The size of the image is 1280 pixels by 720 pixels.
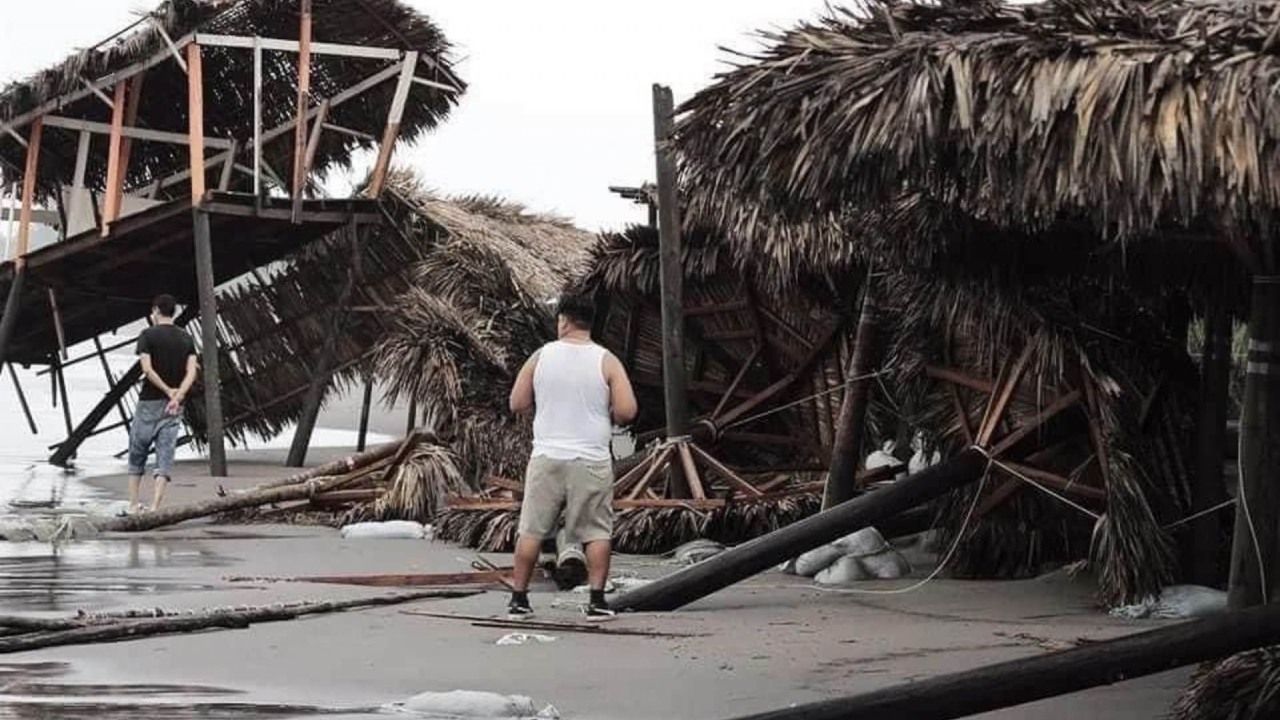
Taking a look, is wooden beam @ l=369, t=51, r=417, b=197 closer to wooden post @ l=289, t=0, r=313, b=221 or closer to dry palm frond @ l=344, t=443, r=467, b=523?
wooden post @ l=289, t=0, r=313, b=221

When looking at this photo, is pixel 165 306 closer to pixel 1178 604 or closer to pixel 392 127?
pixel 392 127

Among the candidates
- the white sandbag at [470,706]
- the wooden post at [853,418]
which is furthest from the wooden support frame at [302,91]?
the white sandbag at [470,706]

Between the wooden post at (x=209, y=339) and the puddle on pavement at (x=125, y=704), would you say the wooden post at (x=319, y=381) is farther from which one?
the puddle on pavement at (x=125, y=704)

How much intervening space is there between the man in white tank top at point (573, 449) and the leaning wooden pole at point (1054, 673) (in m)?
3.75

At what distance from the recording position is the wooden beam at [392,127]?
64.8 feet

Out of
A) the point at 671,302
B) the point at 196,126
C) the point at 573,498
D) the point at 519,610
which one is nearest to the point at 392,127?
the point at 196,126

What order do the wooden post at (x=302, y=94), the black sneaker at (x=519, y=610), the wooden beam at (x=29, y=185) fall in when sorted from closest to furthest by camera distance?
the black sneaker at (x=519, y=610) < the wooden post at (x=302, y=94) < the wooden beam at (x=29, y=185)

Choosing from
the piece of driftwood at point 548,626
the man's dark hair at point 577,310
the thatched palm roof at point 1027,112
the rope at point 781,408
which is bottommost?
the piece of driftwood at point 548,626

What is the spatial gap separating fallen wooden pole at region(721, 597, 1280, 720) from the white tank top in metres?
3.83

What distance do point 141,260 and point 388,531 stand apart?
872 cm

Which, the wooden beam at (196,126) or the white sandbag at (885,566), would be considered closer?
the white sandbag at (885,566)

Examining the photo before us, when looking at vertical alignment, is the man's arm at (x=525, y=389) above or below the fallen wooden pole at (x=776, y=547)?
above

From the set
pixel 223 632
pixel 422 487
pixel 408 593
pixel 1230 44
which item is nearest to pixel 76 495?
pixel 422 487

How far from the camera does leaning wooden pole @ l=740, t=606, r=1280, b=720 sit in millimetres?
5922
